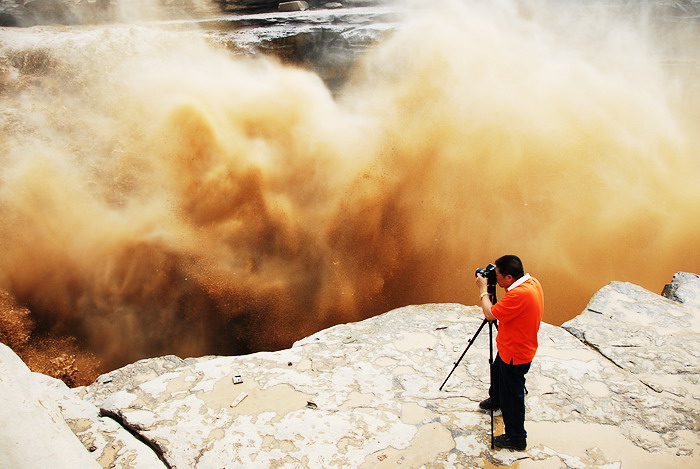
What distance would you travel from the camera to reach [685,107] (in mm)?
7730

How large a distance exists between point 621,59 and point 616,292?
16.5 ft

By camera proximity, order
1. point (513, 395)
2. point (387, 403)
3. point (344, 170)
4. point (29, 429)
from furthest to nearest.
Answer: point (344, 170)
point (387, 403)
point (513, 395)
point (29, 429)

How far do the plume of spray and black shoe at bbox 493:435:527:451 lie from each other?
419 cm

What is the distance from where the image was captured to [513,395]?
273 centimetres

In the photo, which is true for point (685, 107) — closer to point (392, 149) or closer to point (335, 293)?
point (392, 149)

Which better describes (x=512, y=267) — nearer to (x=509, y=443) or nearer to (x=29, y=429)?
(x=509, y=443)

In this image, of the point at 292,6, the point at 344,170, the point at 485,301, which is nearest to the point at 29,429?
the point at 485,301

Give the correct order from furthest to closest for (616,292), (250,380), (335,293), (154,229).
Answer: (335,293)
(154,229)
(616,292)
(250,380)

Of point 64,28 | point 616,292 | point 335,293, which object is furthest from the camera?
point 64,28

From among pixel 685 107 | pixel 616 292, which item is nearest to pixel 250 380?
pixel 616 292

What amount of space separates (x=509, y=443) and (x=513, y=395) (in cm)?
37

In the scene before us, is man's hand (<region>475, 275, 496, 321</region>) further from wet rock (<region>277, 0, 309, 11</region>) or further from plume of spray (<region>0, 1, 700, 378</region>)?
wet rock (<region>277, 0, 309, 11</region>)

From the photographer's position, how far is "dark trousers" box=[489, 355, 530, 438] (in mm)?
2713

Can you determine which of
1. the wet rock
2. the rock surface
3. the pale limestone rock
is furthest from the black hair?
the wet rock
